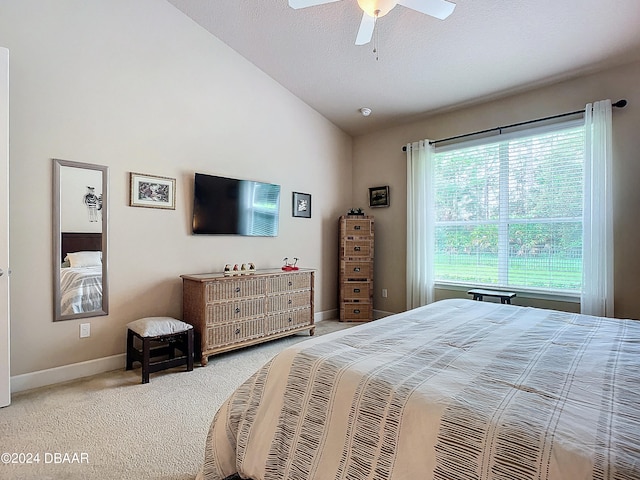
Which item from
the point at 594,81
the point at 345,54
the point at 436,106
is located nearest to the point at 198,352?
the point at 345,54

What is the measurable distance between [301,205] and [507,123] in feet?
8.71

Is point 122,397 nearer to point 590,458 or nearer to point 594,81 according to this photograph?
point 590,458

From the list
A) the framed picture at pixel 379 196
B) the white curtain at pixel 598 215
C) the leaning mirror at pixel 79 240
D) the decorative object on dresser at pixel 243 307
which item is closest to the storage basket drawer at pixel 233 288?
the decorative object on dresser at pixel 243 307

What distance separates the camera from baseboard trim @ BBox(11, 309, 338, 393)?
251cm

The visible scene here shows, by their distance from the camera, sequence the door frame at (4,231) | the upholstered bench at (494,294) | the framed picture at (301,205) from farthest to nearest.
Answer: the framed picture at (301,205), the upholstered bench at (494,294), the door frame at (4,231)

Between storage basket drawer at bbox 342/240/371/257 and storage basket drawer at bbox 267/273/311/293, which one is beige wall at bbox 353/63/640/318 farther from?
storage basket drawer at bbox 267/273/311/293

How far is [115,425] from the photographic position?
2045 mm

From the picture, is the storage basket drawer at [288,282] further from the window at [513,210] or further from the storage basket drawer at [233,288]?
the window at [513,210]

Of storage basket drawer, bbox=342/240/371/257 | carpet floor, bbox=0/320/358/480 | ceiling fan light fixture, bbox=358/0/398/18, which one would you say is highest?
ceiling fan light fixture, bbox=358/0/398/18

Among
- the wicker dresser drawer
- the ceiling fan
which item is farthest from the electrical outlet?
the wicker dresser drawer

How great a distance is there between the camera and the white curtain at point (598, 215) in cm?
311

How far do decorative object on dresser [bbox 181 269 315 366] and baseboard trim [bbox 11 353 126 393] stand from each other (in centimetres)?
69

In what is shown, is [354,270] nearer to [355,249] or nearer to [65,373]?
[355,249]

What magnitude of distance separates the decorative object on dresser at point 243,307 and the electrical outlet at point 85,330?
78 cm
